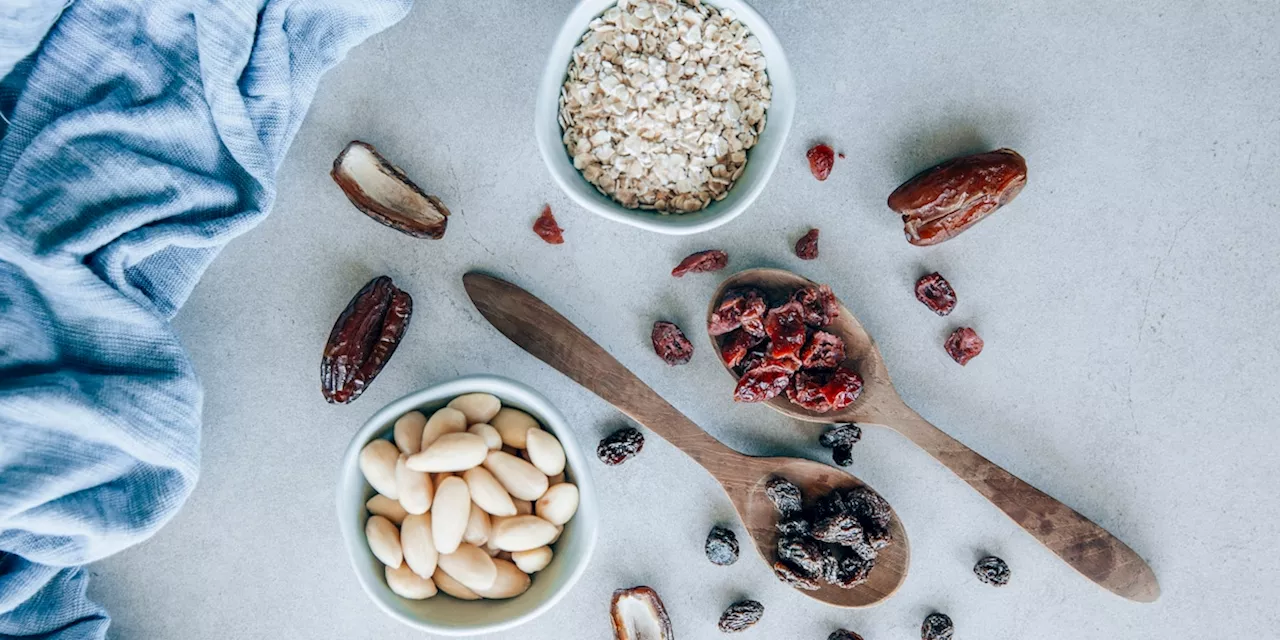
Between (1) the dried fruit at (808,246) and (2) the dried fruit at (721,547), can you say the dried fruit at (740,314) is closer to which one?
(1) the dried fruit at (808,246)

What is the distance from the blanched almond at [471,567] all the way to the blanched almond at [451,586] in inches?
0.9

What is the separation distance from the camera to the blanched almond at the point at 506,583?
1145mm

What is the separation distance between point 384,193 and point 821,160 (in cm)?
70

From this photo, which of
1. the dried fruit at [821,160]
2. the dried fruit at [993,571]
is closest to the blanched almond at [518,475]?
the dried fruit at [821,160]

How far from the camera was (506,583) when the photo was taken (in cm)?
115

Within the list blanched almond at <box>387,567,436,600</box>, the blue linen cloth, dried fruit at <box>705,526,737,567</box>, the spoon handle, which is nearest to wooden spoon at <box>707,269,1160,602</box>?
the spoon handle

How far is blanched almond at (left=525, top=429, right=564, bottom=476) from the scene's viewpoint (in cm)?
112

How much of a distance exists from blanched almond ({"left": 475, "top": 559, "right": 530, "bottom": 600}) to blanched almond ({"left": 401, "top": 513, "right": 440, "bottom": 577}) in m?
0.09

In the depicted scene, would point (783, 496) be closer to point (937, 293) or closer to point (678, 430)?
point (678, 430)

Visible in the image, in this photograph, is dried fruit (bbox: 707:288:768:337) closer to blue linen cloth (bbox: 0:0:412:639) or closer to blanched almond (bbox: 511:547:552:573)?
blanched almond (bbox: 511:547:552:573)

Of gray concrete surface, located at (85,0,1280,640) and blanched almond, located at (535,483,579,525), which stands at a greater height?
gray concrete surface, located at (85,0,1280,640)

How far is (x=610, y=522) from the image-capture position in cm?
130

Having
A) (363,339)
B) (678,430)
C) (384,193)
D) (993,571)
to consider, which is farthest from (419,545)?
(993,571)

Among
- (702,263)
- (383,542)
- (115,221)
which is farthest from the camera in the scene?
(702,263)
